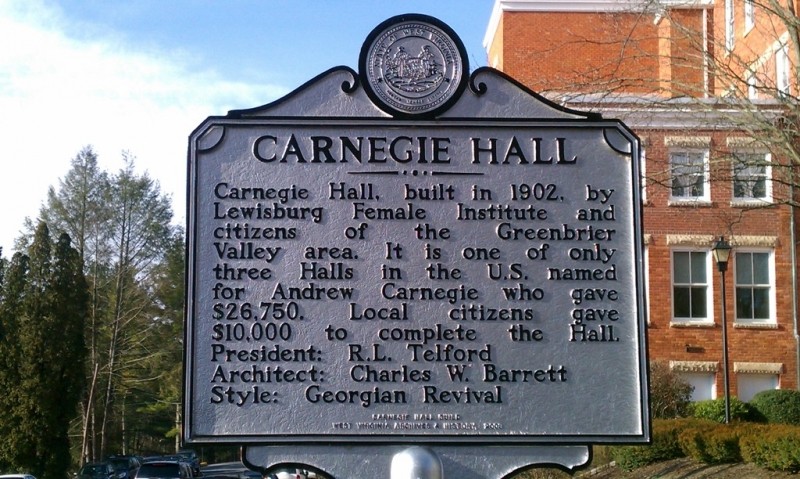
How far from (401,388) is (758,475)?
32.3 ft

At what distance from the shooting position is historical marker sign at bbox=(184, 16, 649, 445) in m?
5.90

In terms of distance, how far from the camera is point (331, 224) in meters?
6.12

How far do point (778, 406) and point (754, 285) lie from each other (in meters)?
5.60

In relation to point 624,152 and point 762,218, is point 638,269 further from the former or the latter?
point 762,218

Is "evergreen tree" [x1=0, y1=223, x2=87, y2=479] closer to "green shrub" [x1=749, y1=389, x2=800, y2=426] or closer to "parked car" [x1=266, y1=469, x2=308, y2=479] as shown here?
"parked car" [x1=266, y1=469, x2=308, y2=479]

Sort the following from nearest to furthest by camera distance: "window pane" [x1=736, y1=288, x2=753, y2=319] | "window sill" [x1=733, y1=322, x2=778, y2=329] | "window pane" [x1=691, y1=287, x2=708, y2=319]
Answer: "window sill" [x1=733, y1=322, x2=778, y2=329], "window pane" [x1=691, y1=287, x2=708, y2=319], "window pane" [x1=736, y1=288, x2=753, y2=319]

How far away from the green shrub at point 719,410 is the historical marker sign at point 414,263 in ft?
56.4

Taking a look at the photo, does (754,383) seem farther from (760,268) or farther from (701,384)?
(760,268)

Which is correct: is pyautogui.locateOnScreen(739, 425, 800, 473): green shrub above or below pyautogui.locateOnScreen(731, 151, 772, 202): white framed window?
below

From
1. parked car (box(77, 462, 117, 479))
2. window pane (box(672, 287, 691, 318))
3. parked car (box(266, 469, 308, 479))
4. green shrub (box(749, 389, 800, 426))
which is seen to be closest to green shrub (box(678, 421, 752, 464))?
parked car (box(266, 469, 308, 479))

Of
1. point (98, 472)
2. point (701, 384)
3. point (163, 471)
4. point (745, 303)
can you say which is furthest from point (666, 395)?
point (98, 472)

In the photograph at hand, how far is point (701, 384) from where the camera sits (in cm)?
2627

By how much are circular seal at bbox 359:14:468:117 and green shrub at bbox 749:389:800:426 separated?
17686 millimetres

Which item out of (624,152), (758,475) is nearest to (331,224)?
(624,152)
